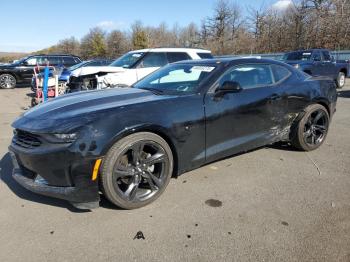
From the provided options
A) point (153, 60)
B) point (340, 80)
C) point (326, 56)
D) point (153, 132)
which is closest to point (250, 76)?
→ point (153, 132)

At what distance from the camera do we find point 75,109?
145 inches

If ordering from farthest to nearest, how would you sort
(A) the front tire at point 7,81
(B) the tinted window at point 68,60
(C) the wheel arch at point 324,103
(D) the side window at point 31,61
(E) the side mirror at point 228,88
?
(B) the tinted window at point 68,60, (D) the side window at point 31,61, (A) the front tire at point 7,81, (C) the wheel arch at point 324,103, (E) the side mirror at point 228,88

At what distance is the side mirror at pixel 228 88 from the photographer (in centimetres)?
416

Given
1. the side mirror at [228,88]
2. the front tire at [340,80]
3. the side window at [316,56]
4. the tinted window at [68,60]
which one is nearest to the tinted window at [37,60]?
the tinted window at [68,60]

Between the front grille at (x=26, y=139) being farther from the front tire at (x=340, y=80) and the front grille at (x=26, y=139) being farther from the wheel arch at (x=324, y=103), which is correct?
the front tire at (x=340, y=80)

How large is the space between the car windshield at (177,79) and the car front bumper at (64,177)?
154 centimetres

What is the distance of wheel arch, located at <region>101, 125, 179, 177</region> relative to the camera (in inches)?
132

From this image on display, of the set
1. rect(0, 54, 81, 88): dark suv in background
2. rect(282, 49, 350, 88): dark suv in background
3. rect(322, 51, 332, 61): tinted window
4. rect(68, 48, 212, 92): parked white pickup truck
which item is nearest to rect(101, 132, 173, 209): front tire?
rect(68, 48, 212, 92): parked white pickup truck

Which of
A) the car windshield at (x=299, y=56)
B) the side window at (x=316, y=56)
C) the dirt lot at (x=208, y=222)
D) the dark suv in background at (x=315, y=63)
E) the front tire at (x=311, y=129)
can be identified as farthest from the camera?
the car windshield at (x=299, y=56)

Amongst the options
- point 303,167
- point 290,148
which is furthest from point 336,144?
point 303,167

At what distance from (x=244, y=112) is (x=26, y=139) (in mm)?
2573

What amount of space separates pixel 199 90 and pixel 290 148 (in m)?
2.33

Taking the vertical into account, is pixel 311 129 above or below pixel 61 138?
below

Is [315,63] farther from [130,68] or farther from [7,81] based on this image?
[7,81]
